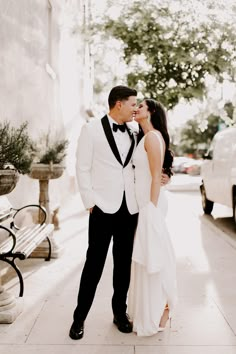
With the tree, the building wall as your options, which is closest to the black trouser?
the building wall

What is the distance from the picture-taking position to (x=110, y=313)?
478 centimetres

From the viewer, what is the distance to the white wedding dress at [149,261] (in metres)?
4.11

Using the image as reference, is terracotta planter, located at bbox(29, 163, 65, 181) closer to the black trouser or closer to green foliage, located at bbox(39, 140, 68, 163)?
green foliage, located at bbox(39, 140, 68, 163)

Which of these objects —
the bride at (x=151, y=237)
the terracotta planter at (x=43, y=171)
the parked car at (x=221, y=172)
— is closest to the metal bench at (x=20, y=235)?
the terracotta planter at (x=43, y=171)

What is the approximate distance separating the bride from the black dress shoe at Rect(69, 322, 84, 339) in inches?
17.3

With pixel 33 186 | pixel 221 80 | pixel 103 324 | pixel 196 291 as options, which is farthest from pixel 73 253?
pixel 221 80

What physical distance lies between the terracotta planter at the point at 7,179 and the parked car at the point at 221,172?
A: 5867 millimetres

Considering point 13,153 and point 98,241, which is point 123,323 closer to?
point 98,241

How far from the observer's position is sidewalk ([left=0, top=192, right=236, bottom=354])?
3.93 meters

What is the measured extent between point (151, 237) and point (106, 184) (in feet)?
1.85

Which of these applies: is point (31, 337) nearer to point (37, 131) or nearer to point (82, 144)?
point (82, 144)

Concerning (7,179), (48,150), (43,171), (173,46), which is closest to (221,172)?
(173,46)

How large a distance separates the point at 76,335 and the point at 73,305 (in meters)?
0.94

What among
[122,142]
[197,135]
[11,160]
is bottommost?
[197,135]
